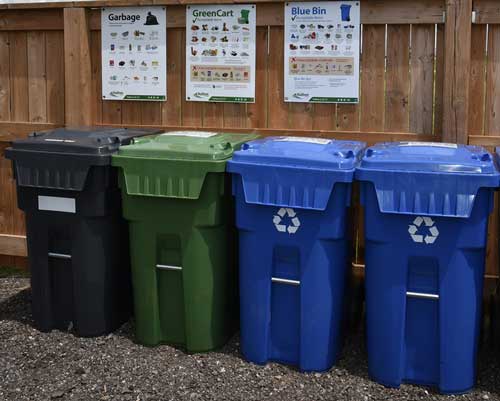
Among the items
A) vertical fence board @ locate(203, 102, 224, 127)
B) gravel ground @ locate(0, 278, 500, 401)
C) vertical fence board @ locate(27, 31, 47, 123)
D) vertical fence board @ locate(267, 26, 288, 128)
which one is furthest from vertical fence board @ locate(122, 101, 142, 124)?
gravel ground @ locate(0, 278, 500, 401)

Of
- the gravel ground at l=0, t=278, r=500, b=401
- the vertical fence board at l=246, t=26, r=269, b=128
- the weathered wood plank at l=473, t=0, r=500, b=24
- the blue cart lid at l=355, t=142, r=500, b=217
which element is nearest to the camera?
the blue cart lid at l=355, t=142, r=500, b=217

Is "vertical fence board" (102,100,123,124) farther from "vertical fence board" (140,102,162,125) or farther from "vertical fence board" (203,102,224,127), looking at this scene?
"vertical fence board" (203,102,224,127)

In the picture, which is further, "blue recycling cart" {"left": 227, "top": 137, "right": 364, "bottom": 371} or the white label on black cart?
the white label on black cart

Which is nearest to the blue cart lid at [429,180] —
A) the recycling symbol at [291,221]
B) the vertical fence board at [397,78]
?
the recycling symbol at [291,221]

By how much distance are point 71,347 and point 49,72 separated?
2.35m

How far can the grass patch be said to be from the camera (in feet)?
18.6

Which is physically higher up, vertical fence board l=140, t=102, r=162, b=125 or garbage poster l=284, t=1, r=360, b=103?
garbage poster l=284, t=1, r=360, b=103

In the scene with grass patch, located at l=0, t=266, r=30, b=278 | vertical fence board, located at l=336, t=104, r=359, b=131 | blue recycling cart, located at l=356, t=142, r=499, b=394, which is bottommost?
grass patch, located at l=0, t=266, r=30, b=278

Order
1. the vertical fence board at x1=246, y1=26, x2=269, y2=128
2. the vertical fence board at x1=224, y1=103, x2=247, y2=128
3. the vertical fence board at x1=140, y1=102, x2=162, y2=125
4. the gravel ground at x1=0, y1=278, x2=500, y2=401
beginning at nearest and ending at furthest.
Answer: the gravel ground at x1=0, y1=278, x2=500, y2=401, the vertical fence board at x1=246, y1=26, x2=269, y2=128, the vertical fence board at x1=224, y1=103, x2=247, y2=128, the vertical fence board at x1=140, y1=102, x2=162, y2=125

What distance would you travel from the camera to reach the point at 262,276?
3797 millimetres

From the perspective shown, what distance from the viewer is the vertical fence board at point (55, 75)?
5.43 meters

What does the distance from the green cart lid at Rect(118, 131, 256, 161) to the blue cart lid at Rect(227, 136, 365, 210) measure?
131 mm

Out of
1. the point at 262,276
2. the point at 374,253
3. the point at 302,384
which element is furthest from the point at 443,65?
the point at 302,384

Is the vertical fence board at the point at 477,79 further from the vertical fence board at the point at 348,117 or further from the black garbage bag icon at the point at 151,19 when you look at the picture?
the black garbage bag icon at the point at 151,19
